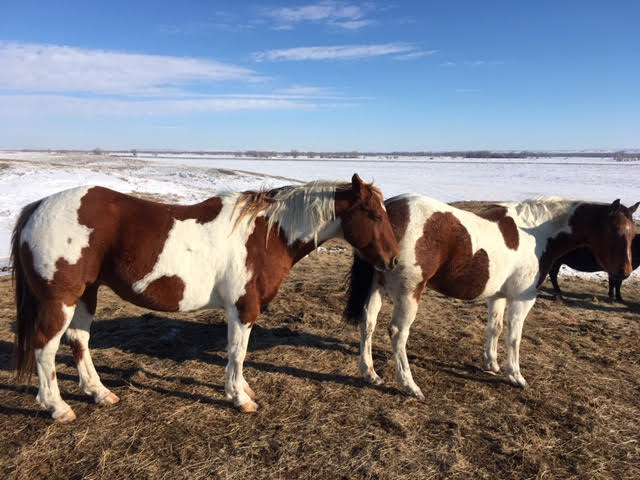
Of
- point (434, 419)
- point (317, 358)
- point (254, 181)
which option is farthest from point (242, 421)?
point (254, 181)

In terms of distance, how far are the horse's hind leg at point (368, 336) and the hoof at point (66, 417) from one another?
275 centimetres

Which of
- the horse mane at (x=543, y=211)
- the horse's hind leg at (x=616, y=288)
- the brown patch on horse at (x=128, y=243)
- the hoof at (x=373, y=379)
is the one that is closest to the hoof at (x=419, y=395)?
the hoof at (x=373, y=379)

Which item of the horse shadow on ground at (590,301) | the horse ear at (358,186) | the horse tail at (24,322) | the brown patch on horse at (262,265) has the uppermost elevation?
the horse ear at (358,186)

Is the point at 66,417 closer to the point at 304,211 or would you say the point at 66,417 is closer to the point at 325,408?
the point at 325,408

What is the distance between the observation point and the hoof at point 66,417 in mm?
3422

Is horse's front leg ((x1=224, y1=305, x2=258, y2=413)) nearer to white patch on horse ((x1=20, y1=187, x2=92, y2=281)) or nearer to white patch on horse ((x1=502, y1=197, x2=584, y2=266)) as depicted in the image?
white patch on horse ((x1=20, y1=187, x2=92, y2=281))

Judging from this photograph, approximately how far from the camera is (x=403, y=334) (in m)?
4.12

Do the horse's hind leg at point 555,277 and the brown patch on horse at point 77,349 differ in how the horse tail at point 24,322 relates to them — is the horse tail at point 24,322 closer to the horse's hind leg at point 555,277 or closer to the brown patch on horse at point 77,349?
the brown patch on horse at point 77,349

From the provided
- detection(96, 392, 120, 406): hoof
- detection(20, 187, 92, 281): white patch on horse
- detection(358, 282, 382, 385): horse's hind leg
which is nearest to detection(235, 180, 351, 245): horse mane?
detection(358, 282, 382, 385): horse's hind leg

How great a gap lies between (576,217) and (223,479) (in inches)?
171

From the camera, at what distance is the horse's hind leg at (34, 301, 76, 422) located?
128 inches

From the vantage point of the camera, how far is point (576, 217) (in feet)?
14.5

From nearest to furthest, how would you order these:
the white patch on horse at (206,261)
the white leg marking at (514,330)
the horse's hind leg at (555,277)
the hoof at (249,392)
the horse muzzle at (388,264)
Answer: the white patch on horse at (206,261)
the horse muzzle at (388,264)
the hoof at (249,392)
the white leg marking at (514,330)
the horse's hind leg at (555,277)

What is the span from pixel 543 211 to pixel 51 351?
5083 millimetres
